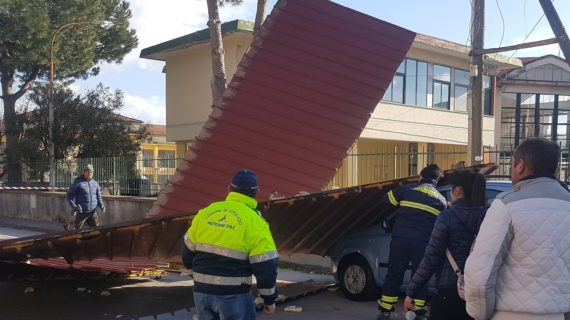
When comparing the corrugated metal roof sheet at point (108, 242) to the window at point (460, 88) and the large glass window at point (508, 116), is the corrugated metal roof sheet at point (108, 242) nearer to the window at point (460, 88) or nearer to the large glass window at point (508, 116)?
the window at point (460, 88)

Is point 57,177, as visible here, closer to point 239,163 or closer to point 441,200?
point 239,163

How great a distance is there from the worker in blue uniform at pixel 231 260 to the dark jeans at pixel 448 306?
1.06 meters

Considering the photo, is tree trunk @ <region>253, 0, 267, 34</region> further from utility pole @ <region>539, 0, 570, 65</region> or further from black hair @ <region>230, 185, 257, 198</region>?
black hair @ <region>230, 185, 257, 198</region>

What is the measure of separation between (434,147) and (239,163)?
1815 cm

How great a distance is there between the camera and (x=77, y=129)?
2497 centimetres

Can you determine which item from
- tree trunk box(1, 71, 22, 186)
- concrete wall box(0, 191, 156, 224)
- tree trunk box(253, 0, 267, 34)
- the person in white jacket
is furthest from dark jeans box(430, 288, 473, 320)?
tree trunk box(1, 71, 22, 186)

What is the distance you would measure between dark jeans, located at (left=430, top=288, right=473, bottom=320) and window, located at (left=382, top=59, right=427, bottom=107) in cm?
1755

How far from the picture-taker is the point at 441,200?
5.63 m

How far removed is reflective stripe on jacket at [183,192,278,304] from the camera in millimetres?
3424

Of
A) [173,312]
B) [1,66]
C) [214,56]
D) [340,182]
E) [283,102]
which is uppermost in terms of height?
[1,66]

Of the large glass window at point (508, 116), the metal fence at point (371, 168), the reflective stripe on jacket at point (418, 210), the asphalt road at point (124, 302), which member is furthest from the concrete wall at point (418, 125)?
the reflective stripe on jacket at point (418, 210)

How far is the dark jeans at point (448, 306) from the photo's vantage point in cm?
341

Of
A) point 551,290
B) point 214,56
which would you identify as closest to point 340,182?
point 214,56

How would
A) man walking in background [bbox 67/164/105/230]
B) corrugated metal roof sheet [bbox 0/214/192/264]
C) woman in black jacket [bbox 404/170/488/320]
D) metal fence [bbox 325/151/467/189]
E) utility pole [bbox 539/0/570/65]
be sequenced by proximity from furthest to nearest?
1. metal fence [bbox 325/151/467/189]
2. man walking in background [bbox 67/164/105/230]
3. utility pole [bbox 539/0/570/65]
4. corrugated metal roof sheet [bbox 0/214/192/264]
5. woman in black jacket [bbox 404/170/488/320]
